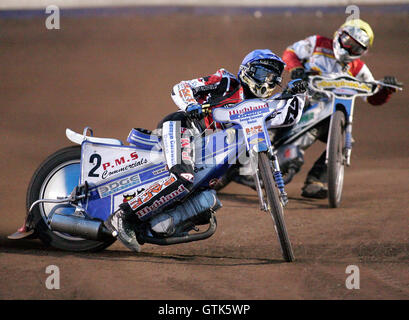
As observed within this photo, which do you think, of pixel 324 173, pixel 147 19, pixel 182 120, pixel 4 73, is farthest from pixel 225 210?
pixel 147 19

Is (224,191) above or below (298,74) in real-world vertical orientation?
below

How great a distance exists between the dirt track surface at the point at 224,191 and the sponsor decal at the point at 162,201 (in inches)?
17.6

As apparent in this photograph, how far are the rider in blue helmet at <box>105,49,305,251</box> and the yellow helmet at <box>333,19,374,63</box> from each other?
10.9ft

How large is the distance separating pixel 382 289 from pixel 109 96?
40.9 ft

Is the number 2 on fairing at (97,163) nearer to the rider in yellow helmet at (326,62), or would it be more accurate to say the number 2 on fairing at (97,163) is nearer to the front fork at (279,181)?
the front fork at (279,181)

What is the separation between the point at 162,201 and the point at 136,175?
1.53 ft

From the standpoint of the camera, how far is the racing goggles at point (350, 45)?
32.6 ft

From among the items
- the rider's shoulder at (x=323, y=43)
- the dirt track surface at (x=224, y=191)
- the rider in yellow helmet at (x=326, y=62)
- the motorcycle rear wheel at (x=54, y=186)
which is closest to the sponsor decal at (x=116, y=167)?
the motorcycle rear wheel at (x=54, y=186)

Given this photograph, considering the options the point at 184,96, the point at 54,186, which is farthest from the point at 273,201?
the point at 54,186

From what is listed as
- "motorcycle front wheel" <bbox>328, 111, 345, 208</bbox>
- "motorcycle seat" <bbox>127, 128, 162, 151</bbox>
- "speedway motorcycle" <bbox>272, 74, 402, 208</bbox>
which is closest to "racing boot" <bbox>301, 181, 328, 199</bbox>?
"speedway motorcycle" <bbox>272, 74, 402, 208</bbox>

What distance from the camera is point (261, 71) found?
689cm

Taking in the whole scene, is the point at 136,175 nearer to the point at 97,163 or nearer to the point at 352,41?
the point at 97,163

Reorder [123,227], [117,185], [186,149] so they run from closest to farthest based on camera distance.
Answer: [186,149], [123,227], [117,185]

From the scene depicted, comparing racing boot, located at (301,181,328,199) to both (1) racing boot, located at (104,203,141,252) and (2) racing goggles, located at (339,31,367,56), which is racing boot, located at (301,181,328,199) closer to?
(2) racing goggles, located at (339,31,367,56)
